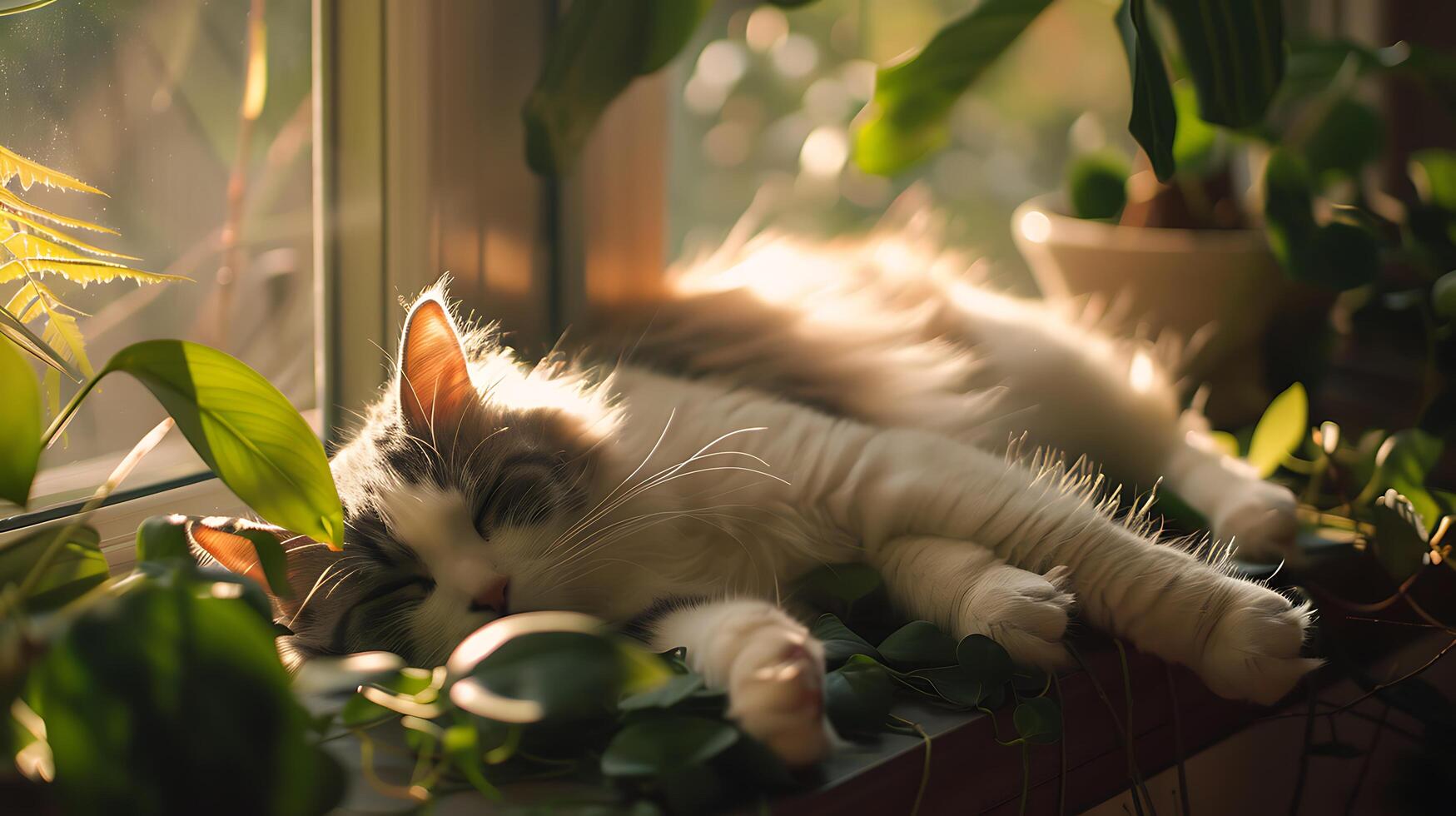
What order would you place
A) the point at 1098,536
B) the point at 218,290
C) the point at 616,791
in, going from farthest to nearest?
the point at 218,290 < the point at 1098,536 < the point at 616,791

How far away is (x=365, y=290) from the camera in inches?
46.2

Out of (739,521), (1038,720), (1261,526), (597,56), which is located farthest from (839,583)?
(597,56)

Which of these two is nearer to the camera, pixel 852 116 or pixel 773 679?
pixel 773 679

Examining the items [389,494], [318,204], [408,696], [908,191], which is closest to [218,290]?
[318,204]

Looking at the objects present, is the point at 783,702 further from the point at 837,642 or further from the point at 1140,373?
the point at 1140,373

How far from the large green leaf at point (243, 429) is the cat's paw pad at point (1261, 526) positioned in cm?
85

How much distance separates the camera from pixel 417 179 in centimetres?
114

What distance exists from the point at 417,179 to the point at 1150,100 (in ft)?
2.50

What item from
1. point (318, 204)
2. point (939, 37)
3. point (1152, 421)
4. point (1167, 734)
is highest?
point (939, 37)

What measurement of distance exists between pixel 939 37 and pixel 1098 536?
2.09ft

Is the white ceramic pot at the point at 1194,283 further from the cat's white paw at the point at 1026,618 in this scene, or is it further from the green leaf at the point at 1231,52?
the cat's white paw at the point at 1026,618

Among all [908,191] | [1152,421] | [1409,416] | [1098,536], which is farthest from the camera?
[908,191]

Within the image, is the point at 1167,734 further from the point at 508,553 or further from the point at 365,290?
the point at 365,290

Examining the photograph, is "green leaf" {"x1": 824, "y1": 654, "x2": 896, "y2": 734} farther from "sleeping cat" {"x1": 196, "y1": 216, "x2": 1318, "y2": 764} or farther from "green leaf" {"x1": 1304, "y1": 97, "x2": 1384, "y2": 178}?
"green leaf" {"x1": 1304, "y1": 97, "x2": 1384, "y2": 178}
